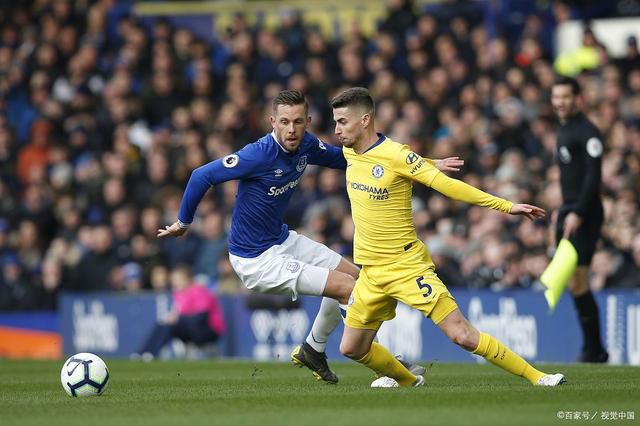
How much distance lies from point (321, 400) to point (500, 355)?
4.05 feet

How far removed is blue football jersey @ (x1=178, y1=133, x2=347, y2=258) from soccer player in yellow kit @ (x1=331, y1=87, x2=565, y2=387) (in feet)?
2.92

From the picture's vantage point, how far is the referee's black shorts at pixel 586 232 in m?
12.4

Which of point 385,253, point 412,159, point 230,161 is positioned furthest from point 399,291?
point 230,161

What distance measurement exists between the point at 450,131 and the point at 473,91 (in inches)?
25.7

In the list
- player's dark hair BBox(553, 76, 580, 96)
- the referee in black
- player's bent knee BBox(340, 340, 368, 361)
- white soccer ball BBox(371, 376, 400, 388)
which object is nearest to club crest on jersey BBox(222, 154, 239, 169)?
player's bent knee BBox(340, 340, 368, 361)

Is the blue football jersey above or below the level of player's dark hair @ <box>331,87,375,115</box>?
below

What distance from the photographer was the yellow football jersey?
9.27m

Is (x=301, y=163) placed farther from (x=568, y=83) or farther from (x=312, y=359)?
(x=568, y=83)

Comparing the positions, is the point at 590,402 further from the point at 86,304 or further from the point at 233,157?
the point at 86,304

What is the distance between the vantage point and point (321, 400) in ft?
29.6

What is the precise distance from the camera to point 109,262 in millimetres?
20156

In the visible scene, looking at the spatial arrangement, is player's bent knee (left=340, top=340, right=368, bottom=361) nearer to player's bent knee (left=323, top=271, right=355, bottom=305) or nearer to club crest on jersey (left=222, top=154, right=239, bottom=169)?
player's bent knee (left=323, top=271, right=355, bottom=305)

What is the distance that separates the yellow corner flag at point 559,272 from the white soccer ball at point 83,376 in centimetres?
359

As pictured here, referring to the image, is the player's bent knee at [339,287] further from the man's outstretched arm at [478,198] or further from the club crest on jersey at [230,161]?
the man's outstretched arm at [478,198]
